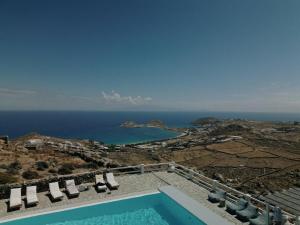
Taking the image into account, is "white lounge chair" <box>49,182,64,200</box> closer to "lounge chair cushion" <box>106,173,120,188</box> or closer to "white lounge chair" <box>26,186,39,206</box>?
"white lounge chair" <box>26,186,39,206</box>

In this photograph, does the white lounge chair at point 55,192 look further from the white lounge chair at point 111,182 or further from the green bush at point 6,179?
the green bush at point 6,179

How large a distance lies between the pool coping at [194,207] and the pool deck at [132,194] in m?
0.24

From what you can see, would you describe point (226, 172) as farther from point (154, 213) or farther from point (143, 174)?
point (154, 213)

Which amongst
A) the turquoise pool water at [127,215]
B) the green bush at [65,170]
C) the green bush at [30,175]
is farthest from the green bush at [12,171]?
the turquoise pool water at [127,215]

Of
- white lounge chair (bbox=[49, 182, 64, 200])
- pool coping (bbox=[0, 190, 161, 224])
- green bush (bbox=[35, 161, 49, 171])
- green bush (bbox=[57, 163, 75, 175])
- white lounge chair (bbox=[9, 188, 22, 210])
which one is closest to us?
pool coping (bbox=[0, 190, 161, 224])

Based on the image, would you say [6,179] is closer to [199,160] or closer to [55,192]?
[55,192]

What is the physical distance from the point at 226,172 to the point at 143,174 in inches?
942

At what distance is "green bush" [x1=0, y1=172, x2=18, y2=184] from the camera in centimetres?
1344

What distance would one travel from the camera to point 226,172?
115 ft

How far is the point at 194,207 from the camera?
9.58 meters

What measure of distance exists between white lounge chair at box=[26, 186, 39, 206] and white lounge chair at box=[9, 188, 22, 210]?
31 centimetres

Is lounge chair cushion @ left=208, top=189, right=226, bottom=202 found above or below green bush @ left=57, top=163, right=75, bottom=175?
above

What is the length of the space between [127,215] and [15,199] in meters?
4.33

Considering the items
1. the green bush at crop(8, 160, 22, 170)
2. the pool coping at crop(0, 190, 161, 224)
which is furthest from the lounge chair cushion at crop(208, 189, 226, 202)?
the green bush at crop(8, 160, 22, 170)
